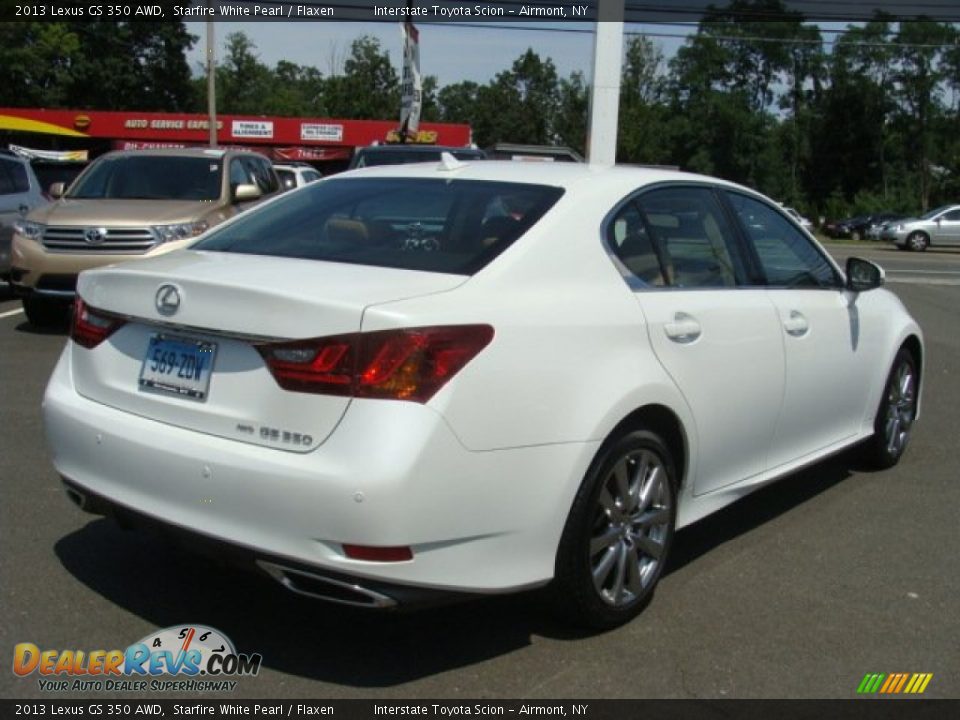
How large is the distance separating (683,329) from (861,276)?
189 cm

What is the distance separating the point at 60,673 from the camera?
3301 mm

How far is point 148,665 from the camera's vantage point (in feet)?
11.1

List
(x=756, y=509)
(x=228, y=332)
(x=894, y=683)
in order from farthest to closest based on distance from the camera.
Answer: (x=756, y=509)
(x=894, y=683)
(x=228, y=332)

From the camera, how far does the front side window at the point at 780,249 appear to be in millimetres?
4820

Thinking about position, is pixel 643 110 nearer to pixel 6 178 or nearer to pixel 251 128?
pixel 251 128

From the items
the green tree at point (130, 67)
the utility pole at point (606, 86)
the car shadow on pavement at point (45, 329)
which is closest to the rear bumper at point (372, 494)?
the car shadow on pavement at point (45, 329)

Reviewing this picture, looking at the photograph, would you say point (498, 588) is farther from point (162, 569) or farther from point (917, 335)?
point (917, 335)

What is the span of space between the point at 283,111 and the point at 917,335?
316 ft

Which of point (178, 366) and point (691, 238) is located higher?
point (691, 238)

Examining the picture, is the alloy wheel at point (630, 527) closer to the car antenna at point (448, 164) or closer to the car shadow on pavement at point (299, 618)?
the car shadow on pavement at point (299, 618)

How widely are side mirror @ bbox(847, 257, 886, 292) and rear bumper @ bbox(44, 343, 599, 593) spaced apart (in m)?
2.55

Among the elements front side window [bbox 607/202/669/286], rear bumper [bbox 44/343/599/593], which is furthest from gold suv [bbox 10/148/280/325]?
rear bumper [bbox 44/343/599/593]

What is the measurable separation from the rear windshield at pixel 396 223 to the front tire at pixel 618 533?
847 mm

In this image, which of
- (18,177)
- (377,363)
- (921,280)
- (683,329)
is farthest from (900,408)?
(921,280)
